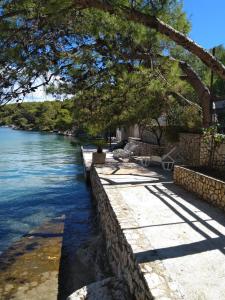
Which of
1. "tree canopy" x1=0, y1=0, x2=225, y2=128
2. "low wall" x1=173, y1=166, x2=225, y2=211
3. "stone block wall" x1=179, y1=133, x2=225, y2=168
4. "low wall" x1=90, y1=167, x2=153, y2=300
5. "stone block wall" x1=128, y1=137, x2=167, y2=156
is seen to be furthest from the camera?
"stone block wall" x1=128, y1=137, x2=167, y2=156

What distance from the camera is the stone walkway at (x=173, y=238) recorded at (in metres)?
3.93

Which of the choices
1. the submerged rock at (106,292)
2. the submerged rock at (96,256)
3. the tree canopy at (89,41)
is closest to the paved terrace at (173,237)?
the submerged rock at (106,292)

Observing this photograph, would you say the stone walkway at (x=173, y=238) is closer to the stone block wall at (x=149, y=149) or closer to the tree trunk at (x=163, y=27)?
the tree trunk at (x=163, y=27)

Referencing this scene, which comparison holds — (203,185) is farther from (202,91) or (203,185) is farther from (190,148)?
(190,148)

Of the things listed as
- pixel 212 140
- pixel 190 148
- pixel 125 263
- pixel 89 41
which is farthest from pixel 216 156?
pixel 125 263

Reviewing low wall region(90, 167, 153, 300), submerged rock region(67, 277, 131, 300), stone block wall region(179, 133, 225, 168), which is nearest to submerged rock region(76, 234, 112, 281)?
low wall region(90, 167, 153, 300)

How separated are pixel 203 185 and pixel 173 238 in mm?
2879

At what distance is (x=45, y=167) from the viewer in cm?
2422

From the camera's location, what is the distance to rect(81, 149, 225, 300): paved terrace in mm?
3939

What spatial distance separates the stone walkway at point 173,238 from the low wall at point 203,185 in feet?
0.60

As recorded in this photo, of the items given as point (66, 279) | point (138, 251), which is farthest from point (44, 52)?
point (66, 279)

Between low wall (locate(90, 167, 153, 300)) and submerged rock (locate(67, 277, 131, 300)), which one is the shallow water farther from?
submerged rock (locate(67, 277, 131, 300))

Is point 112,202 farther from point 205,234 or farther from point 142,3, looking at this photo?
point 142,3

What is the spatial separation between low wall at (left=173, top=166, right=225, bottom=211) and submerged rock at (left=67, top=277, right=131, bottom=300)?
9.63ft
